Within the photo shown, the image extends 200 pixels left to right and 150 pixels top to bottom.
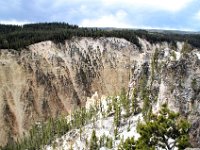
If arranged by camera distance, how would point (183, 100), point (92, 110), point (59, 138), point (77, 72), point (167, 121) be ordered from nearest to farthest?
point (167, 121) → point (183, 100) → point (59, 138) → point (92, 110) → point (77, 72)

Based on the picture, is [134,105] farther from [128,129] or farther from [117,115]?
[128,129]

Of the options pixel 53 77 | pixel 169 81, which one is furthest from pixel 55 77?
pixel 169 81

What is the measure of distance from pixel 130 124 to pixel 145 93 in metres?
6.94

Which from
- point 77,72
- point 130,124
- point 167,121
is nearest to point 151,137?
point 167,121

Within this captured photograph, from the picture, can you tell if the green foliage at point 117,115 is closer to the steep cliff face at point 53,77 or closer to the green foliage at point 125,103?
the green foliage at point 125,103

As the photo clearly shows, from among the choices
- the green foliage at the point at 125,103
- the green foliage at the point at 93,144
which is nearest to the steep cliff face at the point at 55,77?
the green foliage at the point at 125,103

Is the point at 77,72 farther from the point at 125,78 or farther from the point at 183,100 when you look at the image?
the point at 183,100

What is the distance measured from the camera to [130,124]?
339 feet

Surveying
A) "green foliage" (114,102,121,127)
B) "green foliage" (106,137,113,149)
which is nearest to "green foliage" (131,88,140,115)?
"green foliage" (114,102,121,127)

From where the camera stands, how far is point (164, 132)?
47.8m

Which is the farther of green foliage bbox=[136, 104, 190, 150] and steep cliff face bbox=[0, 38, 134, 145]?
steep cliff face bbox=[0, 38, 134, 145]

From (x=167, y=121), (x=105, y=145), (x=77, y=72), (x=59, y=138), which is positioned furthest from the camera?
(x=77, y=72)

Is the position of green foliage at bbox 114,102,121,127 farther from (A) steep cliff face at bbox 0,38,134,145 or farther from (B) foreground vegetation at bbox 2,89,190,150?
(A) steep cliff face at bbox 0,38,134,145

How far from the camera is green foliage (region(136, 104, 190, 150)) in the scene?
157 feet
